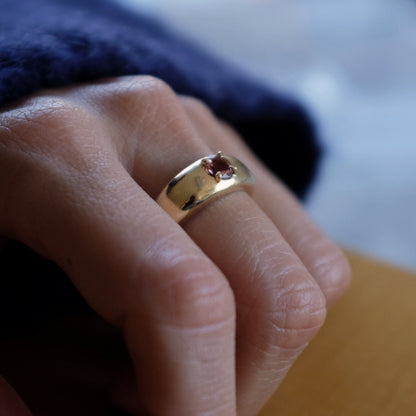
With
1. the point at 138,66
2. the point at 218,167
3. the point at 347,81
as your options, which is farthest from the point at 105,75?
the point at 347,81

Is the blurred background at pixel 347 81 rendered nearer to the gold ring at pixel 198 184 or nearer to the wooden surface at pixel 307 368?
the wooden surface at pixel 307 368

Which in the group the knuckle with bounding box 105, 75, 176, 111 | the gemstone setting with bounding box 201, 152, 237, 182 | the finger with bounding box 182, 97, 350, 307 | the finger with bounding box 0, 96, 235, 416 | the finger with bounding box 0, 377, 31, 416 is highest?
the knuckle with bounding box 105, 75, 176, 111

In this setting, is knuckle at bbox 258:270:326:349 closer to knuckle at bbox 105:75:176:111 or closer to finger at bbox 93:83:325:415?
finger at bbox 93:83:325:415

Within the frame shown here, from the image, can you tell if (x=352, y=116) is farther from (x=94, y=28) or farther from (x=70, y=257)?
(x=70, y=257)

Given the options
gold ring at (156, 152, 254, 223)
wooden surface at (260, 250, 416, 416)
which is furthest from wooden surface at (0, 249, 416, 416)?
gold ring at (156, 152, 254, 223)

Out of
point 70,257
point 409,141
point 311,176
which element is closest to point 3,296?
point 70,257

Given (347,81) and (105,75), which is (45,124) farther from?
(347,81)

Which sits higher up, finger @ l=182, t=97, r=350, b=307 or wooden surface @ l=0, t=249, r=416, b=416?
finger @ l=182, t=97, r=350, b=307
